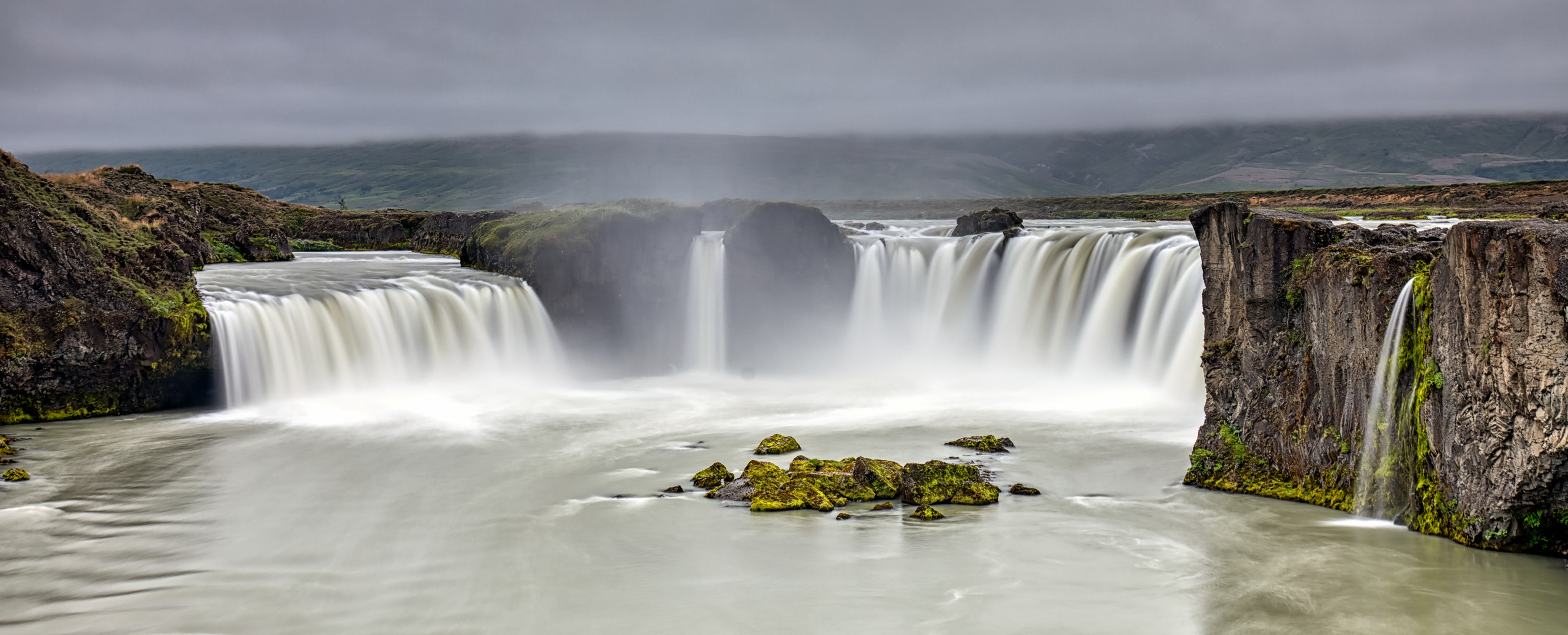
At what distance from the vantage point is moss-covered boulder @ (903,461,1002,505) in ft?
48.9

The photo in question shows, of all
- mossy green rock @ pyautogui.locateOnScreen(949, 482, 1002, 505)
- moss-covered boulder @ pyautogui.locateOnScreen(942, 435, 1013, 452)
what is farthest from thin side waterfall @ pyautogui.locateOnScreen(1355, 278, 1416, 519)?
moss-covered boulder @ pyautogui.locateOnScreen(942, 435, 1013, 452)

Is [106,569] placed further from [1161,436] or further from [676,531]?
[1161,436]

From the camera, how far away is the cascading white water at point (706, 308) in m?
32.0

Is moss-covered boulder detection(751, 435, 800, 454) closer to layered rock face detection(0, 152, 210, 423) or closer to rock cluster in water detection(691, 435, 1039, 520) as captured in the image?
rock cluster in water detection(691, 435, 1039, 520)

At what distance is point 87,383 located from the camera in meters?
21.4

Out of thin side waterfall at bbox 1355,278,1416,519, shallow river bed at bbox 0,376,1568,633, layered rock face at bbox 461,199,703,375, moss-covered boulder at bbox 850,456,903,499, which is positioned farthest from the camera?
layered rock face at bbox 461,199,703,375

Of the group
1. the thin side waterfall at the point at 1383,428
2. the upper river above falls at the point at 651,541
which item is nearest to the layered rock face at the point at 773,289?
the upper river above falls at the point at 651,541

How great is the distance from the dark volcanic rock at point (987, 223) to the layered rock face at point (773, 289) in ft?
23.6

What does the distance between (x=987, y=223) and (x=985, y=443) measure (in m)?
18.8

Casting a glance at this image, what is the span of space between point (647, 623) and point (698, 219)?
23.8 meters

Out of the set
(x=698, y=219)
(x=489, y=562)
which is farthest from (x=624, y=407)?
(x=489, y=562)

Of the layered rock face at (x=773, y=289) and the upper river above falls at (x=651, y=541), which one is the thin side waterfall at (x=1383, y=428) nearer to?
the upper river above falls at (x=651, y=541)

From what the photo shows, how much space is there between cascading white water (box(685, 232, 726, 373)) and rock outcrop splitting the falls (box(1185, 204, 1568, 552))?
17.9 meters

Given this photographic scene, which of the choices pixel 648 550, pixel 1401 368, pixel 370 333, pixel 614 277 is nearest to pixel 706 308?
pixel 614 277
